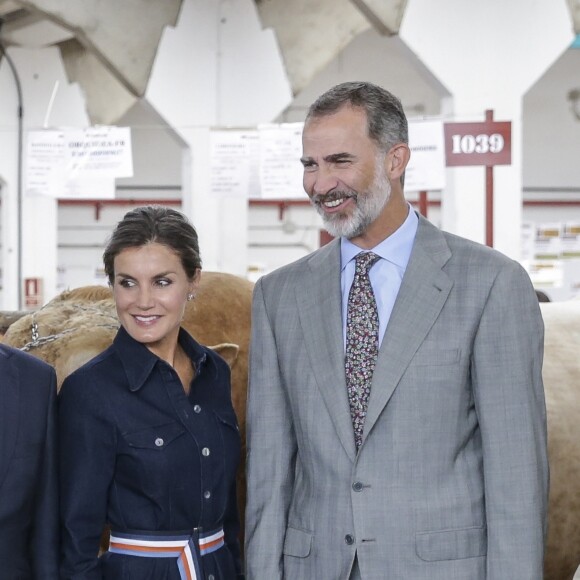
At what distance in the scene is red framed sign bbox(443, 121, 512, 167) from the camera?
564 centimetres

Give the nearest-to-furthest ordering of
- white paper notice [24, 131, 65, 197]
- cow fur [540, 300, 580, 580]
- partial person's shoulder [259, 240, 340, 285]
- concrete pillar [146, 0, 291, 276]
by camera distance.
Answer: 1. partial person's shoulder [259, 240, 340, 285]
2. cow fur [540, 300, 580, 580]
3. white paper notice [24, 131, 65, 197]
4. concrete pillar [146, 0, 291, 276]

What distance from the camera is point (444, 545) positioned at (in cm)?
199

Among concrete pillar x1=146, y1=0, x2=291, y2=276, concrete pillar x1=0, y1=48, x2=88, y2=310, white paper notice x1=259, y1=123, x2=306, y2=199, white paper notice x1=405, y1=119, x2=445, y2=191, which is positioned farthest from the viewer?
concrete pillar x1=0, y1=48, x2=88, y2=310

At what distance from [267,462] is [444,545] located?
0.41 metres

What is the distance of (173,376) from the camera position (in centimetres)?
224

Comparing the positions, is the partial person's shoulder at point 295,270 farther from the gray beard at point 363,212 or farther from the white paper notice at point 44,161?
the white paper notice at point 44,161

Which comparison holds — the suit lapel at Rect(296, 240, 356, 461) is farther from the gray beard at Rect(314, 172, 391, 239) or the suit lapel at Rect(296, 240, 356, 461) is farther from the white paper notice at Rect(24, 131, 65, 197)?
the white paper notice at Rect(24, 131, 65, 197)

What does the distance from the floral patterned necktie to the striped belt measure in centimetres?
42

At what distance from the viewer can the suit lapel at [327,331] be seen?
80.7 inches

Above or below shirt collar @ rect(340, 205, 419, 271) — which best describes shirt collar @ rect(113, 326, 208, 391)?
below

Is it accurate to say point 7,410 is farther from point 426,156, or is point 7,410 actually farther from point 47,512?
point 426,156

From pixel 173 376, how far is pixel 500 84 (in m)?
5.53

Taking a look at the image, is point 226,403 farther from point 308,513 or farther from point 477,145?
point 477,145

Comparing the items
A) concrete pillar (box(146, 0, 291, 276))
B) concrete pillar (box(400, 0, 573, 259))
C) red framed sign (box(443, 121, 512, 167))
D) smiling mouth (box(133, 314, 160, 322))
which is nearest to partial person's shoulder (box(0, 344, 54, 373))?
smiling mouth (box(133, 314, 160, 322))
